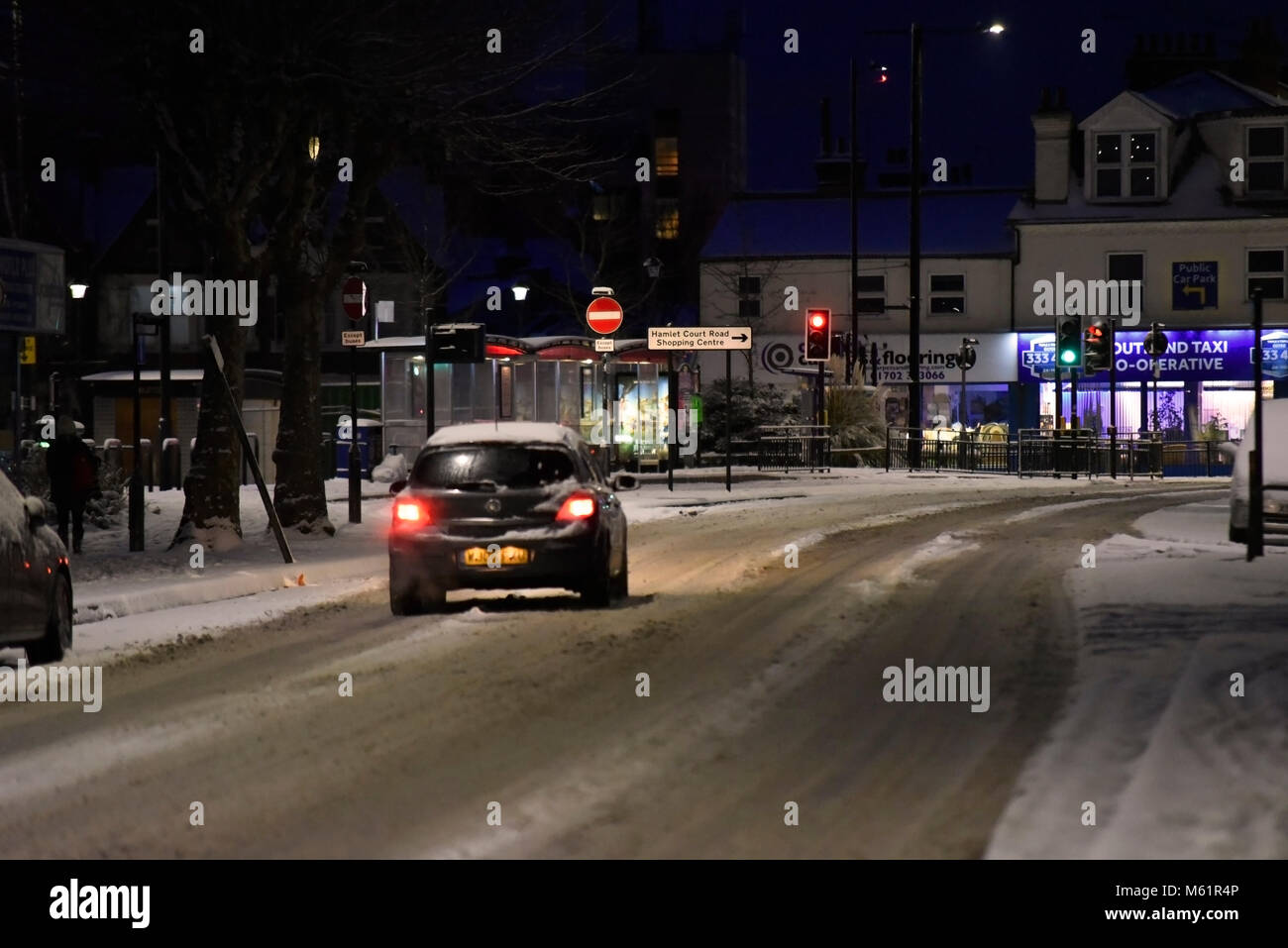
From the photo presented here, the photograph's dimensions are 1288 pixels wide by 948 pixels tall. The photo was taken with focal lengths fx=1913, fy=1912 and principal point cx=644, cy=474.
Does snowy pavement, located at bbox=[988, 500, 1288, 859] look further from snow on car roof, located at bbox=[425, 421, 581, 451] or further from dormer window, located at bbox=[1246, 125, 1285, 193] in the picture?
dormer window, located at bbox=[1246, 125, 1285, 193]

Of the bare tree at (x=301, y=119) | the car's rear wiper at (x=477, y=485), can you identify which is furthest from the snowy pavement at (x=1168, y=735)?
the bare tree at (x=301, y=119)

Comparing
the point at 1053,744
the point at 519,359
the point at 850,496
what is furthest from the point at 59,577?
the point at 519,359

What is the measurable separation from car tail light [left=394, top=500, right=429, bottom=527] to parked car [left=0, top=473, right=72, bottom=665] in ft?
9.27

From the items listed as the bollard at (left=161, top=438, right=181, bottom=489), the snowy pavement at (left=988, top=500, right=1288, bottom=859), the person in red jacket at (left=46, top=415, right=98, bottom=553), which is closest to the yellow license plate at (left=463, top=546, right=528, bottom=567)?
the snowy pavement at (left=988, top=500, right=1288, bottom=859)

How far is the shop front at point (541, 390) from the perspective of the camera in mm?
43344

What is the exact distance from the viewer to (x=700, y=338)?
32.8 meters

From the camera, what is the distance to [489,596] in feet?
60.3

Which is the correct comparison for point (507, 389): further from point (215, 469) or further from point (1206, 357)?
point (1206, 357)

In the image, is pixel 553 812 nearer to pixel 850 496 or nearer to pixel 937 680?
pixel 937 680

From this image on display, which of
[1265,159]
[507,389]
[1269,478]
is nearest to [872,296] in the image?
[1265,159]

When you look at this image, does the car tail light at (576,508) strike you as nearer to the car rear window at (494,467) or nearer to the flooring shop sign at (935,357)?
the car rear window at (494,467)

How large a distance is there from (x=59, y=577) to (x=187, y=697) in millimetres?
2846

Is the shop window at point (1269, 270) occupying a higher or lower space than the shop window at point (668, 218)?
lower

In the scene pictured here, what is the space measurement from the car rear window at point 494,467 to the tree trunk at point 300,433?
961 centimetres
